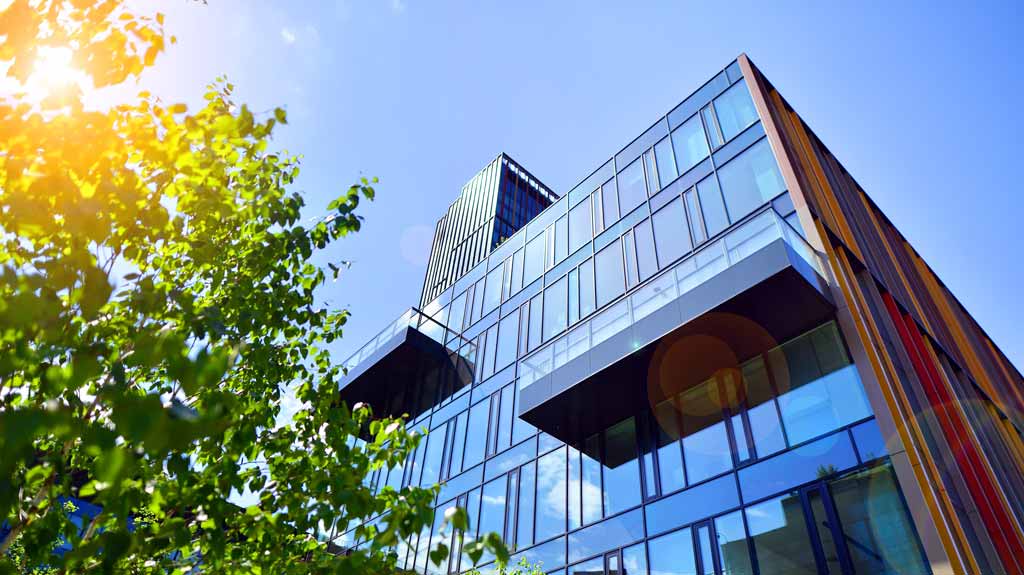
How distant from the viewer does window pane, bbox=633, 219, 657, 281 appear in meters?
16.8

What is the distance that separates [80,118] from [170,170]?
3.14 ft

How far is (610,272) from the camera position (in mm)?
18203

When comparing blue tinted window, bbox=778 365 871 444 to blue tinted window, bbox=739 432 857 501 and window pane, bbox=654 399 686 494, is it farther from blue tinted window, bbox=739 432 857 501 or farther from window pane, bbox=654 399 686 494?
window pane, bbox=654 399 686 494

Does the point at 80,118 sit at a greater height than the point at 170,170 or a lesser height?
lesser

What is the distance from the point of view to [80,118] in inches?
172

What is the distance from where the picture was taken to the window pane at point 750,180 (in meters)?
14.9

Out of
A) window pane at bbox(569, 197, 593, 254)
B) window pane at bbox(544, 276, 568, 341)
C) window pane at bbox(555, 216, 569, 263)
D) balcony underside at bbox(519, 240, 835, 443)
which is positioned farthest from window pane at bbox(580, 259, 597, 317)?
balcony underside at bbox(519, 240, 835, 443)

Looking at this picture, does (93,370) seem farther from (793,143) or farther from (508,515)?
(793,143)

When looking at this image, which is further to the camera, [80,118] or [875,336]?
[875,336]

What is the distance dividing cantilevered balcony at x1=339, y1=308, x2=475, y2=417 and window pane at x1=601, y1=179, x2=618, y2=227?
7205 millimetres

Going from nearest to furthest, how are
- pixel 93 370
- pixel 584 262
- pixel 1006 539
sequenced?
pixel 93 370 → pixel 1006 539 → pixel 584 262

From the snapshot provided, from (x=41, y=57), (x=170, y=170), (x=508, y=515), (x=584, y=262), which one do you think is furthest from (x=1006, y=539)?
(x=41, y=57)

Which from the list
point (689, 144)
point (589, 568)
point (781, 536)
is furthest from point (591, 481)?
point (689, 144)

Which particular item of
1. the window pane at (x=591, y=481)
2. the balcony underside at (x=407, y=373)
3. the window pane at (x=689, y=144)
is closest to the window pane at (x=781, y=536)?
the window pane at (x=591, y=481)
